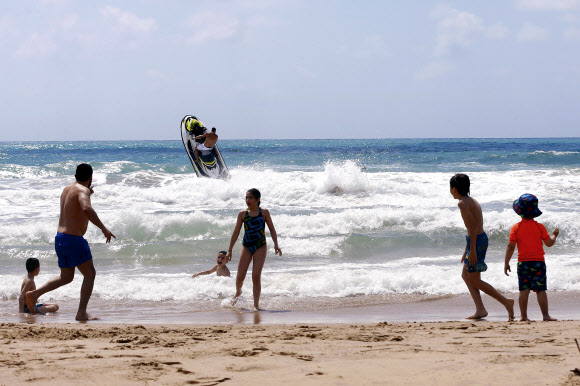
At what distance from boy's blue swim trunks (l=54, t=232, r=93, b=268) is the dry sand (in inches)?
32.6

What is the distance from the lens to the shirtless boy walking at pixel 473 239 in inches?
A: 212

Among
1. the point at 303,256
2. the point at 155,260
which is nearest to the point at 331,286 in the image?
the point at 303,256

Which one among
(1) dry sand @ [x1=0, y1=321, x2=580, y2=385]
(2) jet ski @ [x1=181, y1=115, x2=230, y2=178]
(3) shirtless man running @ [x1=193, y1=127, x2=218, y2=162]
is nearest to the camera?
(1) dry sand @ [x1=0, y1=321, x2=580, y2=385]

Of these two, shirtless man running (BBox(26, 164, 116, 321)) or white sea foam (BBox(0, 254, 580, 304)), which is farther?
white sea foam (BBox(0, 254, 580, 304))

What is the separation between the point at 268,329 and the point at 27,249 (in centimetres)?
713

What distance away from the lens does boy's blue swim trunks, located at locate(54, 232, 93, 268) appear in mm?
5570

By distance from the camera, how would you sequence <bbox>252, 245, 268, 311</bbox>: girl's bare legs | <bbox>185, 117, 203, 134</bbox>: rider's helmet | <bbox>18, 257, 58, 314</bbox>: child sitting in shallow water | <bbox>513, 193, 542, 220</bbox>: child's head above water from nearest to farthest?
1. <bbox>513, 193, 542, 220</bbox>: child's head above water
2. <bbox>18, 257, 58, 314</bbox>: child sitting in shallow water
3. <bbox>252, 245, 268, 311</bbox>: girl's bare legs
4. <bbox>185, 117, 203, 134</bbox>: rider's helmet

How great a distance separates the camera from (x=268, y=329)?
491cm

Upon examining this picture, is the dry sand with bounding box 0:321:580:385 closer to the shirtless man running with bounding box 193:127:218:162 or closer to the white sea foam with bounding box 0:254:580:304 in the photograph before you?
the white sea foam with bounding box 0:254:580:304

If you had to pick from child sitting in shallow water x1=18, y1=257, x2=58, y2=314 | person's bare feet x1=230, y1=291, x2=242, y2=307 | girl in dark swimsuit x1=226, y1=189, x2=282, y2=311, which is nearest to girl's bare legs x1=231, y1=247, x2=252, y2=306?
girl in dark swimsuit x1=226, y1=189, x2=282, y2=311

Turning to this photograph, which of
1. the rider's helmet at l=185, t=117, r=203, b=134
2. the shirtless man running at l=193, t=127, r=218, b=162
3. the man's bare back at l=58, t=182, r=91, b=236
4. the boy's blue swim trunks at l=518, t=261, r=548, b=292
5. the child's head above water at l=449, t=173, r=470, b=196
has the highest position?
the rider's helmet at l=185, t=117, r=203, b=134

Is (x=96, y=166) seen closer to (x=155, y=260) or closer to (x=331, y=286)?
(x=155, y=260)

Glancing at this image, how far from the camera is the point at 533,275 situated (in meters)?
5.37

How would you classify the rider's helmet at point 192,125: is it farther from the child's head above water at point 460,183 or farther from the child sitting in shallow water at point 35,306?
the child's head above water at point 460,183
